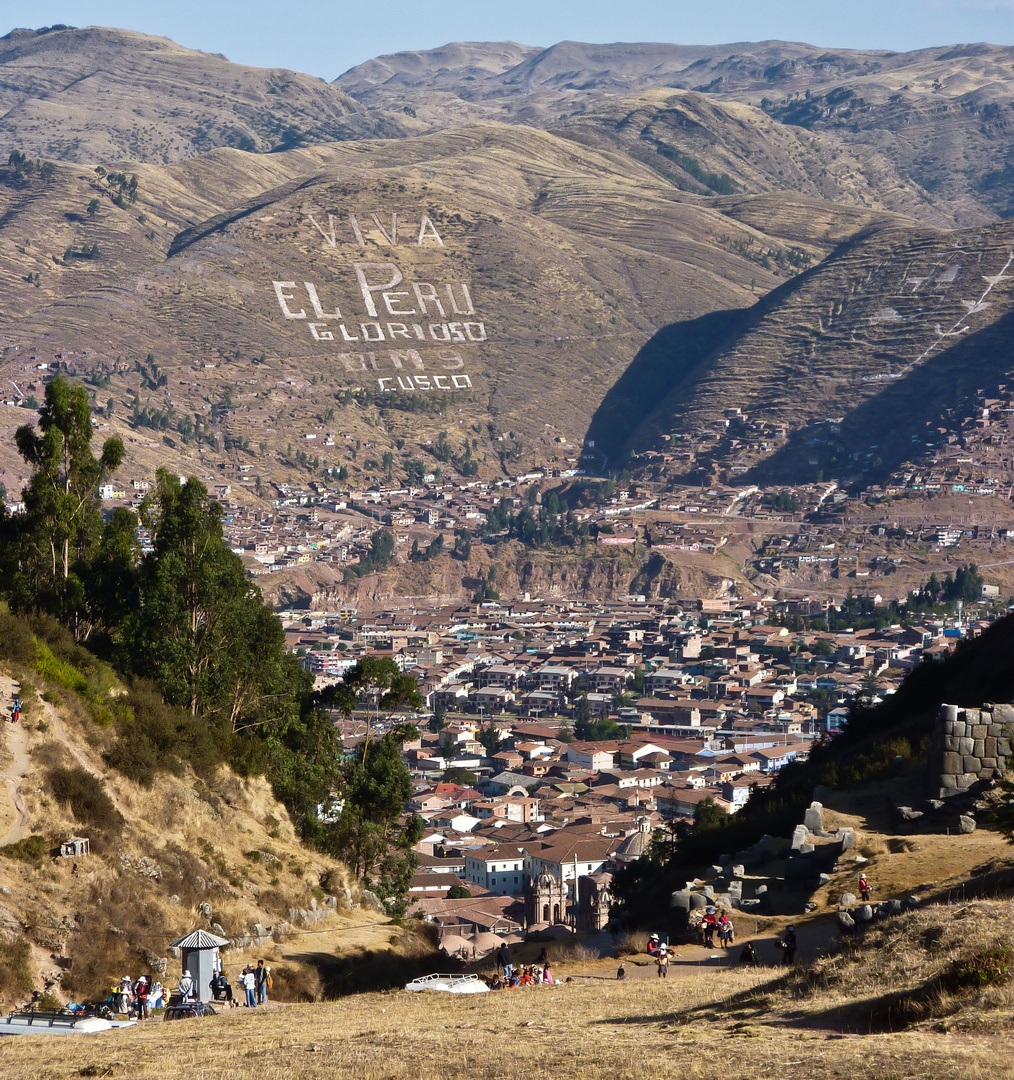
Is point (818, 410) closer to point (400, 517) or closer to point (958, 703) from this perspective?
point (400, 517)

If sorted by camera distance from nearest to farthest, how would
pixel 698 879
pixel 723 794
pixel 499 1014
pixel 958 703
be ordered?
1. pixel 499 1014
2. pixel 698 879
3. pixel 958 703
4. pixel 723 794

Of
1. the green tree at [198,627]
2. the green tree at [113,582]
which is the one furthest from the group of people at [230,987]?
the green tree at [113,582]

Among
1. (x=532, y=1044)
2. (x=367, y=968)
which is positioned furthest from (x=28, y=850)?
(x=532, y=1044)

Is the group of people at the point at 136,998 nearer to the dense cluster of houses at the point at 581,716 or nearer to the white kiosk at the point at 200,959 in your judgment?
the white kiosk at the point at 200,959

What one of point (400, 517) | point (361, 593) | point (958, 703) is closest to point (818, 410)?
point (400, 517)

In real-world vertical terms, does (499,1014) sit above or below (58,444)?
below

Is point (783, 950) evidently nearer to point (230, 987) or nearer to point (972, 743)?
point (972, 743)
